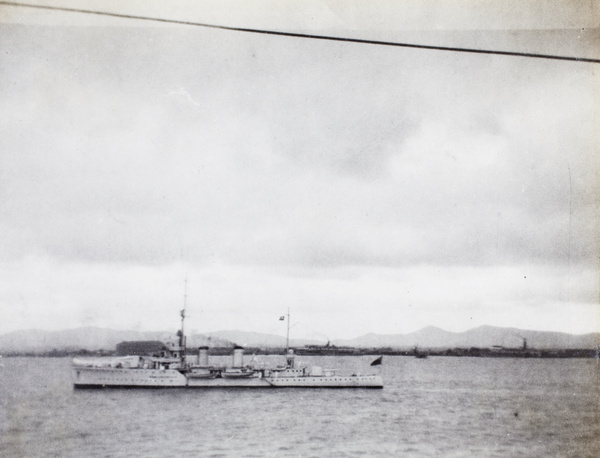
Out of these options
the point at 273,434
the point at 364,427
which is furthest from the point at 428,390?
the point at 273,434

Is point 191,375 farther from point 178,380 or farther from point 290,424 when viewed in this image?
point 290,424

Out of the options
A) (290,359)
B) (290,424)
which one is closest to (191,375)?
(290,359)

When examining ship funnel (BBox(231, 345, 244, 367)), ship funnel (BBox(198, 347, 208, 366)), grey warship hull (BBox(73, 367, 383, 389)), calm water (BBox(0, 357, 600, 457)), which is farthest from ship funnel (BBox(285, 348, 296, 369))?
ship funnel (BBox(198, 347, 208, 366))

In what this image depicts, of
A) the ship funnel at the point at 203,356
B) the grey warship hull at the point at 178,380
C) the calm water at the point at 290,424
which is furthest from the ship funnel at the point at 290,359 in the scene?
the ship funnel at the point at 203,356

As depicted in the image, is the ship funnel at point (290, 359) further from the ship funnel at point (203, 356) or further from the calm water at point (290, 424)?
the ship funnel at point (203, 356)

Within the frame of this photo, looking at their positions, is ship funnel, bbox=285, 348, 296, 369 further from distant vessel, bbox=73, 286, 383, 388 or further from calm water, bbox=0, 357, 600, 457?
calm water, bbox=0, 357, 600, 457

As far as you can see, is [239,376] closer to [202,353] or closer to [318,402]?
[202,353]

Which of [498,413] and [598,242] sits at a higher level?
[598,242]
